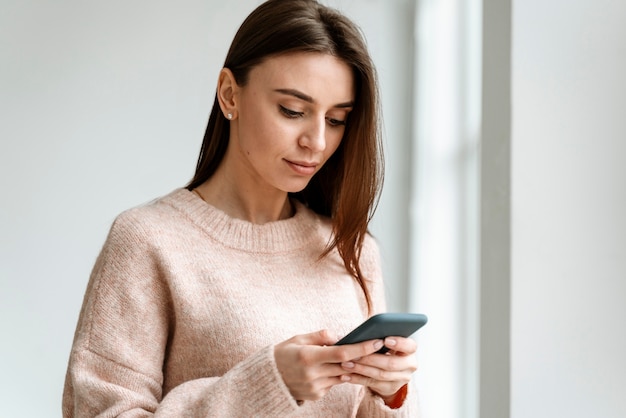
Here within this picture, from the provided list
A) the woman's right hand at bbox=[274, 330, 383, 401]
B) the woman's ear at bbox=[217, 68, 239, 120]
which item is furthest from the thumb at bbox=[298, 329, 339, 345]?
the woman's ear at bbox=[217, 68, 239, 120]

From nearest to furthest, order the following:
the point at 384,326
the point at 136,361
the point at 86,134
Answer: the point at 384,326, the point at 136,361, the point at 86,134

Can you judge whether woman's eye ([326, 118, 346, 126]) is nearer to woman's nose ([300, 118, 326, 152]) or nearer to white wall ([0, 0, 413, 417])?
woman's nose ([300, 118, 326, 152])

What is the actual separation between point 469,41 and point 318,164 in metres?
1.81

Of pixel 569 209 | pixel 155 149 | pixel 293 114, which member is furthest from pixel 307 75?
pixel 155 149

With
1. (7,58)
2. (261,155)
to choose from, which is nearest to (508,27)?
(261,155)

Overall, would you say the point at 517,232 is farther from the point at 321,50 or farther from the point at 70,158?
the point at 70,158

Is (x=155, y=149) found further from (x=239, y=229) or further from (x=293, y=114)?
(x=293, y=114)

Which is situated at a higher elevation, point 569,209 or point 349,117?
point 349,117

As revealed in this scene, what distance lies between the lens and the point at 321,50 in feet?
5.36

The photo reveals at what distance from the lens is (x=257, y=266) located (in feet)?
5.60

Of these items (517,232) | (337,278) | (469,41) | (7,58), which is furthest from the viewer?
(7,58)

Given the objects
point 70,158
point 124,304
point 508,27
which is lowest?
point 124,304

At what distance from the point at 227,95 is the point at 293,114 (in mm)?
161

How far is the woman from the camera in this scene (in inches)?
58.3
